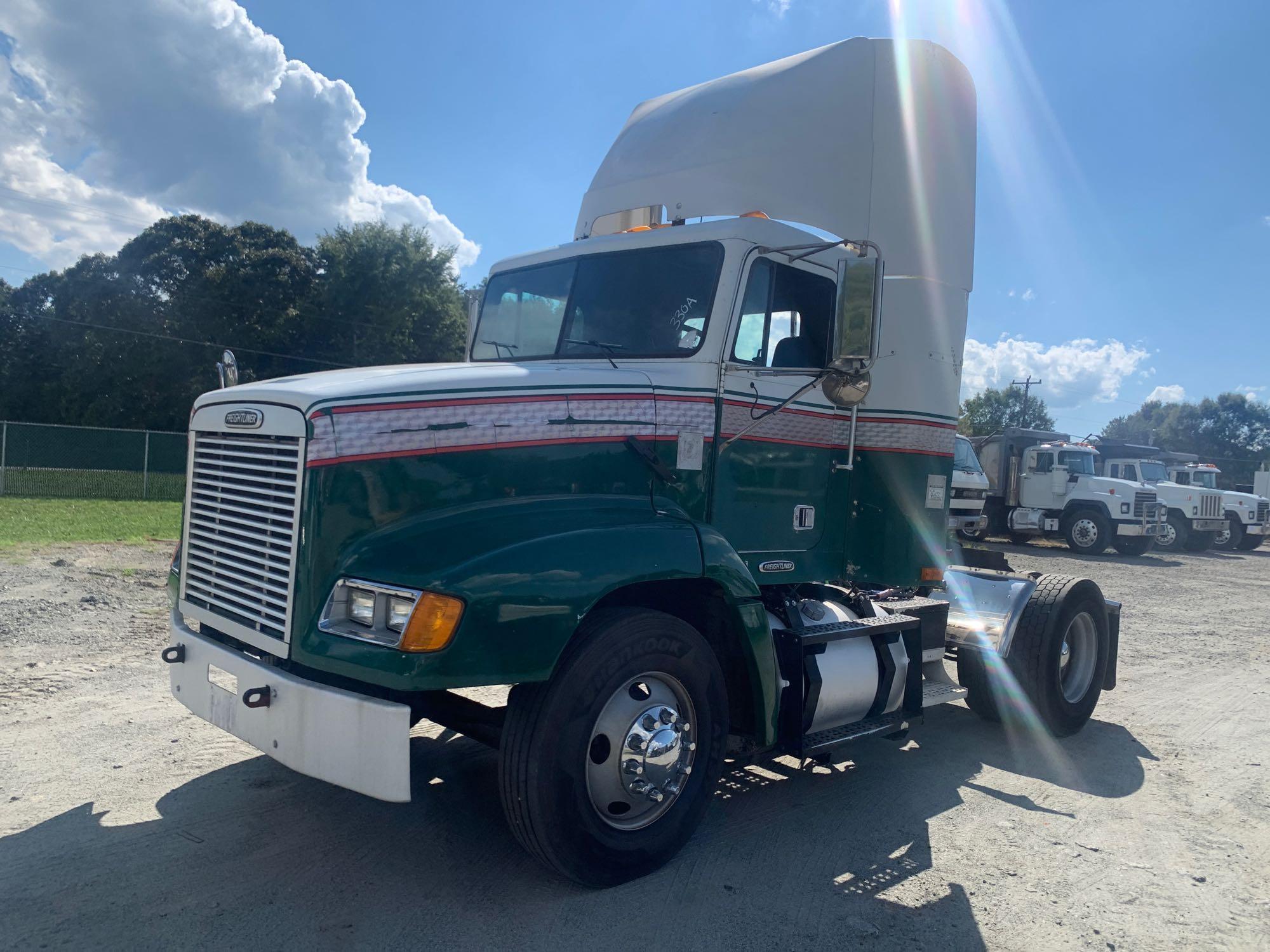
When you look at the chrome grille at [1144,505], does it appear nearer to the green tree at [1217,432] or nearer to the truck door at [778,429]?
the truck door at [778,429]

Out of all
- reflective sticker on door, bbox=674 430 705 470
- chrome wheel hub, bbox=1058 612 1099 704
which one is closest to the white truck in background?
chrome wheel hub, bbox=1058 612 1099 704

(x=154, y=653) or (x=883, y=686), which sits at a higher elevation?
(x=883, y=686)

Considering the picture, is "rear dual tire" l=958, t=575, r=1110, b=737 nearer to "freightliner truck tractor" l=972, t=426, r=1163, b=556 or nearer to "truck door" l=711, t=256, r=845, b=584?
"truck door" l=711, t=256, r=845, b=584

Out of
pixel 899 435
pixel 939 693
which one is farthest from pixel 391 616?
pixel 939 693

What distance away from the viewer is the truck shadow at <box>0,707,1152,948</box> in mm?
3201

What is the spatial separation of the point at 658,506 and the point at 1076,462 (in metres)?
21.2

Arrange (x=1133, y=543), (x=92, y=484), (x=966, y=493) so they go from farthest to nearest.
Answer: (x=1133, y=543), (x=92, y=484), (x=966, y=493)

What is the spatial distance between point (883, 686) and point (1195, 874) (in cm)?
158

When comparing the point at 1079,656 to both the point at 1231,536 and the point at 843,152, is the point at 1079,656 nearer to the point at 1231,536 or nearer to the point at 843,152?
the point at 843,152

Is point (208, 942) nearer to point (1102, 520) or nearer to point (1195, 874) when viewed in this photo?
point (1195, 874)

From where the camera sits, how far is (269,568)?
340cm

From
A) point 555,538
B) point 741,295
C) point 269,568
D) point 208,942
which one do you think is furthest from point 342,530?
point 741,295

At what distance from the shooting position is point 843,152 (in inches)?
202

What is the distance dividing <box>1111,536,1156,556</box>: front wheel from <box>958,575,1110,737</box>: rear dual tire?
17.1 meters
